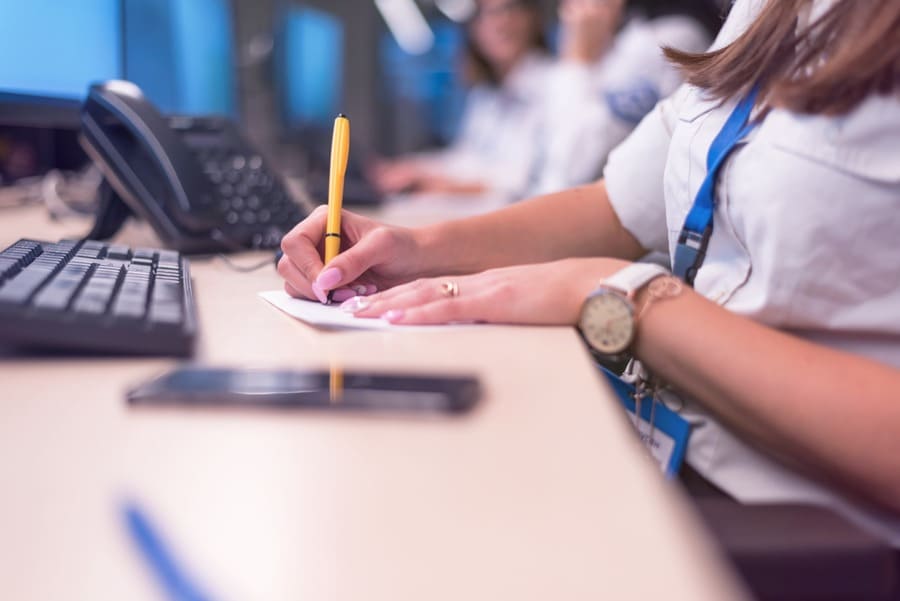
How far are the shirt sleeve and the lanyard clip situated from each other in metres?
0.16

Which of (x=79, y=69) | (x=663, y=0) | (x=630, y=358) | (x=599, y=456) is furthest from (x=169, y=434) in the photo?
(x=663, y=0)

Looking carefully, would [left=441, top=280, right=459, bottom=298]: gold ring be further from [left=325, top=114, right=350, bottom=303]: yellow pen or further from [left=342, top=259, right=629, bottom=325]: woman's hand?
[left=325, top=114, right=350, bottom=303]: yellow pen

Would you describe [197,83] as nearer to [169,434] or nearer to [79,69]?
[79,69]

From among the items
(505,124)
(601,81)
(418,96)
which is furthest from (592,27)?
(418,96)

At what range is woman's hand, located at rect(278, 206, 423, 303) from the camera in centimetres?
67

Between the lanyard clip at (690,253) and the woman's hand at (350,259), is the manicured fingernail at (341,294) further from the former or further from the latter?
the lanyard clip at (690,253)

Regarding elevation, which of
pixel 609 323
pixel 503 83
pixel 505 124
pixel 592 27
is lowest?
pixel 609 323

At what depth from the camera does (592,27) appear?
8.45ft

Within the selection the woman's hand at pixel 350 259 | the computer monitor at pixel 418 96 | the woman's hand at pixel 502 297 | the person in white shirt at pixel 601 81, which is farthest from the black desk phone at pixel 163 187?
the computer monitor at pixel 418 96

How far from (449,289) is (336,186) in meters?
0.17

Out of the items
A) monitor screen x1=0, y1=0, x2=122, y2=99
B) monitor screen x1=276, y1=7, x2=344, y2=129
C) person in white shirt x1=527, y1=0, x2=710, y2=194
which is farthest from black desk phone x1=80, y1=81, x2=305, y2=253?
monitor screen x1=276, y1=7, x2=344, y2=129

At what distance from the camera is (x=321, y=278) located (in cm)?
65

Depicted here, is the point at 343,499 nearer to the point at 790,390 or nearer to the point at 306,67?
the point at 790,390

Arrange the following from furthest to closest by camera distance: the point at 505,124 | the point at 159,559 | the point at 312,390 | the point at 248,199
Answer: the point at 505,124 → the point at 248,199 → the point at 312,390 → the point at 159,559
